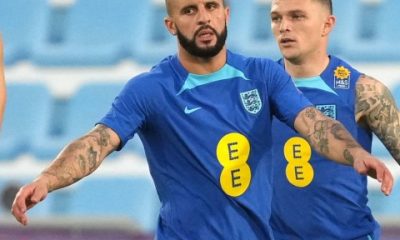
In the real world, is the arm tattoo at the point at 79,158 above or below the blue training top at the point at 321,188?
above

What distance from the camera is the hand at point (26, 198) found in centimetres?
A: 588

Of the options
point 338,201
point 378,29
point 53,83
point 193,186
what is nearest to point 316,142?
point 193,186

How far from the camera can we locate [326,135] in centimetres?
663

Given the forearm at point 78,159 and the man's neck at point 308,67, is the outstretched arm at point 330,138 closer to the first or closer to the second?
the forearm at point 78,159

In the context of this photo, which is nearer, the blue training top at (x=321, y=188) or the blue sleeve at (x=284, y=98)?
the blue sleeve at (x=284, y=98)

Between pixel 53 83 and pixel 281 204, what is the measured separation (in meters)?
9.60

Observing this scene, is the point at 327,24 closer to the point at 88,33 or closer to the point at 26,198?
the point at 26,198

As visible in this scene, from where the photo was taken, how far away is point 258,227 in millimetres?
6742

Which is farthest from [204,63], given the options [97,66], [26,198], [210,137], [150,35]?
[97,66]

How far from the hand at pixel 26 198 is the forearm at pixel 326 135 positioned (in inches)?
54.3

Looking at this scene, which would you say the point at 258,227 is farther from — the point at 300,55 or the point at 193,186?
the point at 300,55

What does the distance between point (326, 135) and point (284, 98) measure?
0.32 meters

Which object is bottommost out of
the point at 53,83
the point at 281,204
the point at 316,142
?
the point at 53,83

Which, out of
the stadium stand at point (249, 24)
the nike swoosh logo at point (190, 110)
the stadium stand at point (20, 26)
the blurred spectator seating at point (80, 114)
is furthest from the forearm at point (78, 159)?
the stadium stand at point (20, 26)
